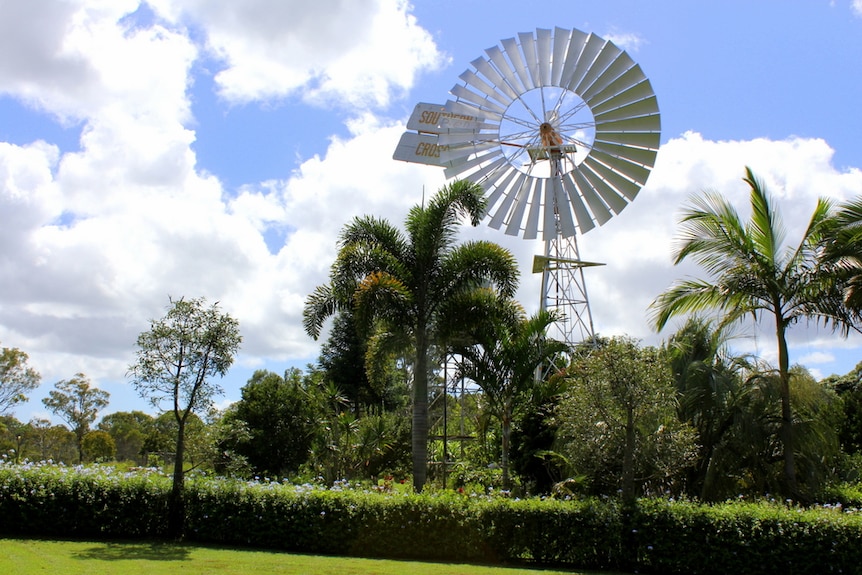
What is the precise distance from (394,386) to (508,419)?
21529 mm

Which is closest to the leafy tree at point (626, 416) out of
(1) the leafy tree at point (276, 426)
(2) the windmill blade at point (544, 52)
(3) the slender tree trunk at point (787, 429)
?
(3) the slender tree trunk at point (787, 429)

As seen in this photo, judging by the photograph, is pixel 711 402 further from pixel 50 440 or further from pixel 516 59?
pixel 50 440

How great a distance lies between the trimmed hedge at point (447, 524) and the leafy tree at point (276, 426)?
1367cm

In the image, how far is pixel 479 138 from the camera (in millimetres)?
24375

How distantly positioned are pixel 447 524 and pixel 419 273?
649 cm

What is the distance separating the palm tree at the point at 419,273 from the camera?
1608 cm

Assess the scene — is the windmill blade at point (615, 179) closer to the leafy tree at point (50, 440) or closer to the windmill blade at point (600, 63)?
the windmill blade at point (600, 63)

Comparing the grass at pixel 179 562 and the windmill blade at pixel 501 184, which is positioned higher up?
the windmill blade at pixel 501 184

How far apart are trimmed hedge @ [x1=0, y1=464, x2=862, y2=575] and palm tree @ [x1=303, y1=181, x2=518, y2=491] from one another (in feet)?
12.0

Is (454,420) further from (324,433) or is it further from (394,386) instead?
(324,433)

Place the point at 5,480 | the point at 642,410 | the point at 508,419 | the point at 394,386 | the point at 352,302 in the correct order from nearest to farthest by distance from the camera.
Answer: the point at 642,410 → the point at 5,480 → the point at 352,302 → the point at 508,419 → the point at 394,386

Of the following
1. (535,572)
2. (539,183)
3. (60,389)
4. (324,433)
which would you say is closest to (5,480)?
(535,572)

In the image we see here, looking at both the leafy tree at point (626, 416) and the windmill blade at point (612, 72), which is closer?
the leafy tree at point (626, 416)

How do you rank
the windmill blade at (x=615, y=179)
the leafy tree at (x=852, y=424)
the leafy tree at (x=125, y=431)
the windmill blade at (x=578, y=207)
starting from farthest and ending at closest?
the leafy tree at (x=125, y=431) → the leafy tree at (x=852, y=424) → the windmill blade at (x=578, y=207) → the windmill blade at (x=615, y=179)
